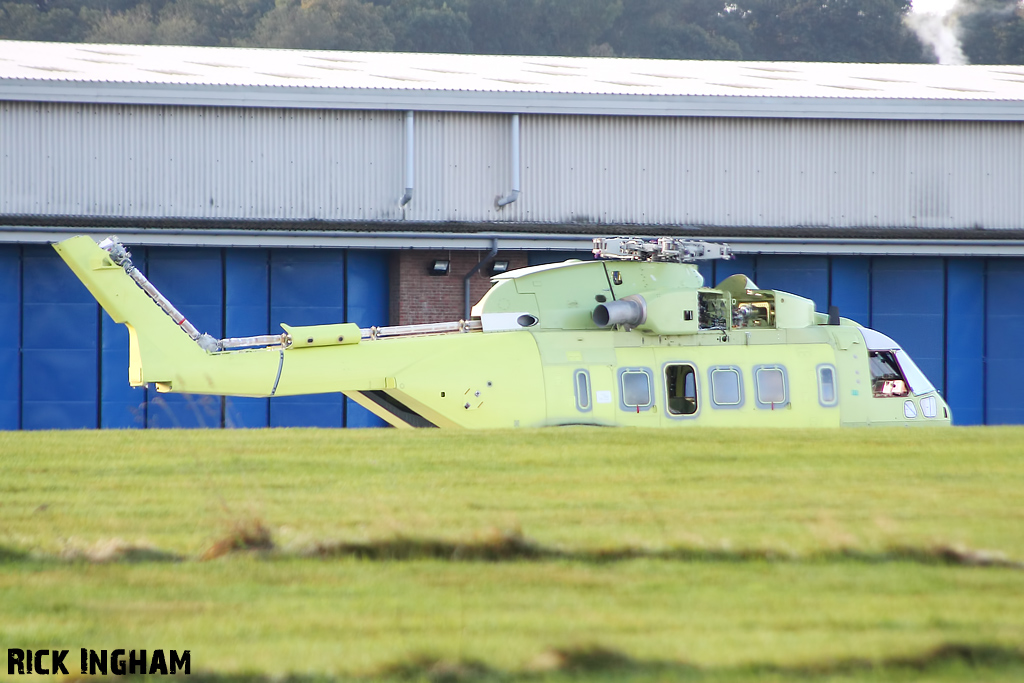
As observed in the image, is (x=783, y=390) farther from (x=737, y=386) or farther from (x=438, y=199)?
(x=438, y=199)

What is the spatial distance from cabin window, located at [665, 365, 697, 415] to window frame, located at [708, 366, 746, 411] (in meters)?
0.24

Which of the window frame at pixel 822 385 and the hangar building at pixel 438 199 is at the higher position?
the hangar building at pixel 438 199

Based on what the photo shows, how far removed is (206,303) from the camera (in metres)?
23.1

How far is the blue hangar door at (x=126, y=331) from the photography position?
22.7 m

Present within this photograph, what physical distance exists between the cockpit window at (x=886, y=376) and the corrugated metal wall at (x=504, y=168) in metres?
7.57

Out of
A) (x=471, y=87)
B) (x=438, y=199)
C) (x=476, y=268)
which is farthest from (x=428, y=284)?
(x=471, y=87)

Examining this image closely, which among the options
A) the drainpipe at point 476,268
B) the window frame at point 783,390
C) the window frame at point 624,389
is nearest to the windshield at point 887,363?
the window frame at point 783,390

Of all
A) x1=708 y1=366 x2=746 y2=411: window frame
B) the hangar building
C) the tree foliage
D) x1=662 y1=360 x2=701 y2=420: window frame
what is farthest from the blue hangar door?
the tree foliage

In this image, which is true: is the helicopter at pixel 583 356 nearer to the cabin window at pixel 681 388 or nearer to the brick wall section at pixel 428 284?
the cabin window at pixel 681 388

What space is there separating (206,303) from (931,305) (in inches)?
634

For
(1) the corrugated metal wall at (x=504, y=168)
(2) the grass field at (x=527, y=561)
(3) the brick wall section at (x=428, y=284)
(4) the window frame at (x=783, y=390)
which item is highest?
(1) the corrugated metal wall at (x=504, y=168)

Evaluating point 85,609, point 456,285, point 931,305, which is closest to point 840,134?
point 931,305

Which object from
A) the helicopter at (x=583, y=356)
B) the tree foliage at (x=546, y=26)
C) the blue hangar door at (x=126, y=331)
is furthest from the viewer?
the tree foliage at (x=546, y=26)

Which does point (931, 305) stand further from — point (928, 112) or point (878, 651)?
point (878, 651)
